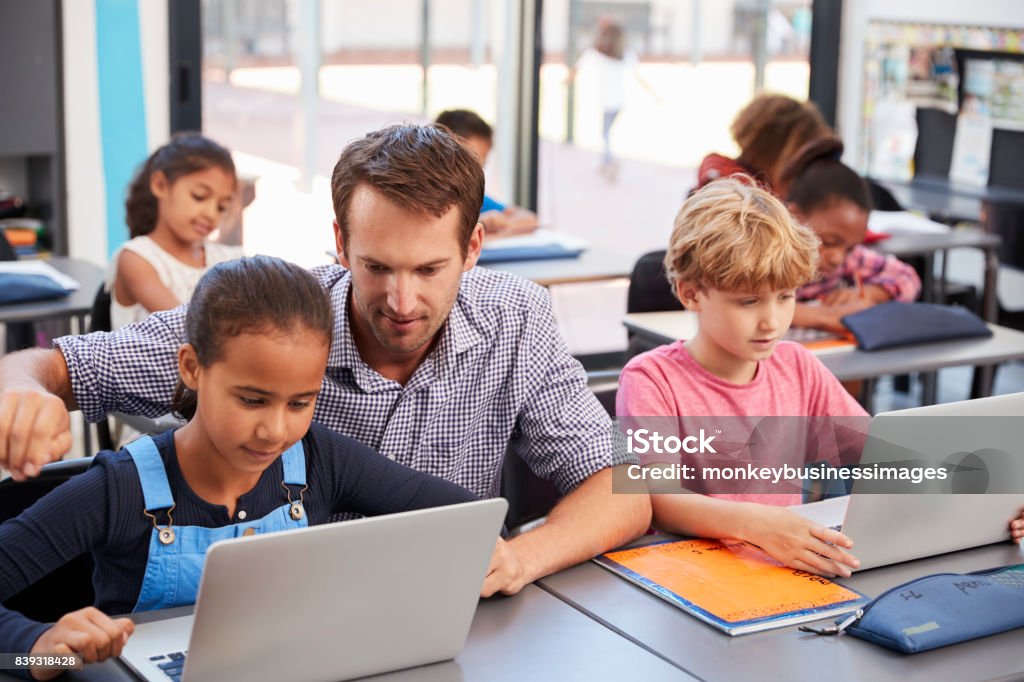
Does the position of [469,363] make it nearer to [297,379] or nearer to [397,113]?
[297,379]

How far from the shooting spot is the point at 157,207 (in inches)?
126

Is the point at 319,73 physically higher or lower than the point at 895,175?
higher

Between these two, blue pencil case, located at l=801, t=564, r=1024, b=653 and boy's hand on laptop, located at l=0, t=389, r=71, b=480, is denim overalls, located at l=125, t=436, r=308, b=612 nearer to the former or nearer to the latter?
boy's hand on laptop, located at l=0, t=389, r=71, b=480

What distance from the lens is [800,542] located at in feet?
5.21

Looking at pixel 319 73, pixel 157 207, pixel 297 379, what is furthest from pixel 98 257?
pixel 297 379

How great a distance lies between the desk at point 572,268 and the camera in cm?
362

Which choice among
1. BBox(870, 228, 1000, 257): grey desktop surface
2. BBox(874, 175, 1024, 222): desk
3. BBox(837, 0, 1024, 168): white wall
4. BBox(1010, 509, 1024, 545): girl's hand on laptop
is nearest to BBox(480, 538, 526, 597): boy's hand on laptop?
BBox(1010, 509, 1024, 545): girl's hand on laptop

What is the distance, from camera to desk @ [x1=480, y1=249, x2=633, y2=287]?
362cm

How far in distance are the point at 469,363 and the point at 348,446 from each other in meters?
0.31

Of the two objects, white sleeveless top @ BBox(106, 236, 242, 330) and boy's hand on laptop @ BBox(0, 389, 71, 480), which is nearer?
boy's hand on laptop @ BBox(0, 389, 71, 480)

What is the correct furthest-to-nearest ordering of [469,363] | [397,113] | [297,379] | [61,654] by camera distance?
[397,113] → [469,363] → [297,379] → [61,654]

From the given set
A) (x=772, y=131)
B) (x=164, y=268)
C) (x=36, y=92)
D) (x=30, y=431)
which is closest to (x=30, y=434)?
(x=30, y=431)

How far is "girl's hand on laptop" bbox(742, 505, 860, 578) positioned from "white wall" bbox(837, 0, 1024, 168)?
4.53 m

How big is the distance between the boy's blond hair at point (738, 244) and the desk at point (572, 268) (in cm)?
146
